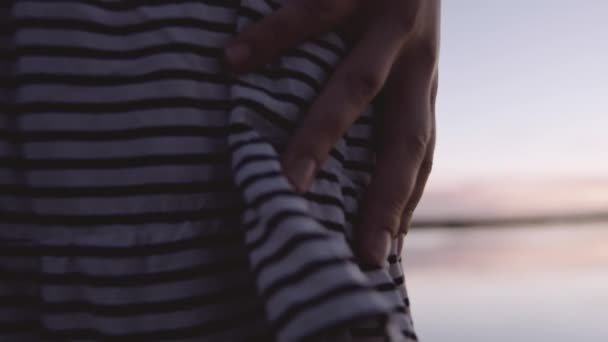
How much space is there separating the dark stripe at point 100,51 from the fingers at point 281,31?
2 centimetres

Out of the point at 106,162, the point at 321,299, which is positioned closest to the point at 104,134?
the point at 106,162

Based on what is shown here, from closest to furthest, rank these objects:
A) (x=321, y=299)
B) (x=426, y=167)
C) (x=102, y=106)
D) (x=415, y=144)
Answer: (x=321, y=299) → (x=102, y=106) → (x=415, y=144) → (x=426, y=167)

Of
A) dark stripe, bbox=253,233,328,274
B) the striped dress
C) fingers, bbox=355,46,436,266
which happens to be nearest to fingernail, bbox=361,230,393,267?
fingers, bbox=355,46,436,266

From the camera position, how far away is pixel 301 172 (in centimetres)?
49

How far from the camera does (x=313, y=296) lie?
37cm

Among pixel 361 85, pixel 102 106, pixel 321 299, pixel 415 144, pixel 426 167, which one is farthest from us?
pixel 426 167

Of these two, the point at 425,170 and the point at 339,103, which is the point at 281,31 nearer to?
the point at 339,103

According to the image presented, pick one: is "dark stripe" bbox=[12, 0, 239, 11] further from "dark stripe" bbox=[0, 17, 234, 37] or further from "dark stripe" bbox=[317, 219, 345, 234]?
"dark stripe" bbox=[317, 219, 345, 234]

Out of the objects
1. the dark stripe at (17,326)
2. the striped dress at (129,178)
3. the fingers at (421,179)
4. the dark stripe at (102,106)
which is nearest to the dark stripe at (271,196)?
the striped dress at (129,178)

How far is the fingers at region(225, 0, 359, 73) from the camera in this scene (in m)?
0.50

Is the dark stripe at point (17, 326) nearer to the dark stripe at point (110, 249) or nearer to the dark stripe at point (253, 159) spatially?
the dark stripe at point (110, 249)

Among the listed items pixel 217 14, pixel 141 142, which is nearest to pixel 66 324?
pixel 141 142

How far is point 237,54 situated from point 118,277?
22 cm

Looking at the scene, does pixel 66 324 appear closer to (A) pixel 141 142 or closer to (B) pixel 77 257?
(B) pixel 77 257
